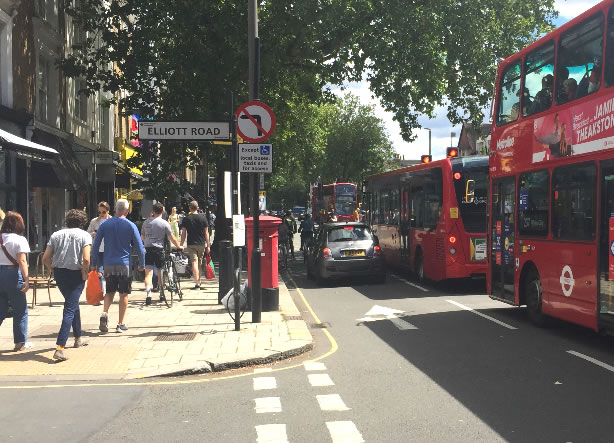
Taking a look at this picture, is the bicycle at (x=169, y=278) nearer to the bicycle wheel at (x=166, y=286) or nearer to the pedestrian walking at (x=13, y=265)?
the bicycle wheel at (x=166, y=286)

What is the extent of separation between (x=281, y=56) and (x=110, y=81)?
18.9 feet

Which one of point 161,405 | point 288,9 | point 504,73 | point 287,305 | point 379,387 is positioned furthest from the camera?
point 288,9

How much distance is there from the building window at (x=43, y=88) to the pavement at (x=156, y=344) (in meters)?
9.41

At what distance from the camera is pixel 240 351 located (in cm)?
794

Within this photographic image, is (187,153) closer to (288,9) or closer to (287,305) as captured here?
(288,9)

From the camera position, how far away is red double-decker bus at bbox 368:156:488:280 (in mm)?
14195

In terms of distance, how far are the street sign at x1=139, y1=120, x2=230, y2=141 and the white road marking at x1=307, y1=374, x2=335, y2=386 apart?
441 centimetres

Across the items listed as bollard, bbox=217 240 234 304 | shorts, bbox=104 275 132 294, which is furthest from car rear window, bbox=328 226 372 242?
shorts, bbox=104 275 132 294

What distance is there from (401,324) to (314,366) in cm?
319

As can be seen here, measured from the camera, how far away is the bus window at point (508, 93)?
10453mm

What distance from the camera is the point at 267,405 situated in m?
5.80

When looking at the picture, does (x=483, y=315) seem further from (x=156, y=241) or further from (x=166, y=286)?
(x=156, y=241)

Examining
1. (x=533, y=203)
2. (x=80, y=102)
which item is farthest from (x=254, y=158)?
(x=80, y=102)

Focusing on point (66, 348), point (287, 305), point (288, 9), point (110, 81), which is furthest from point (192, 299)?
point (110, 81)
